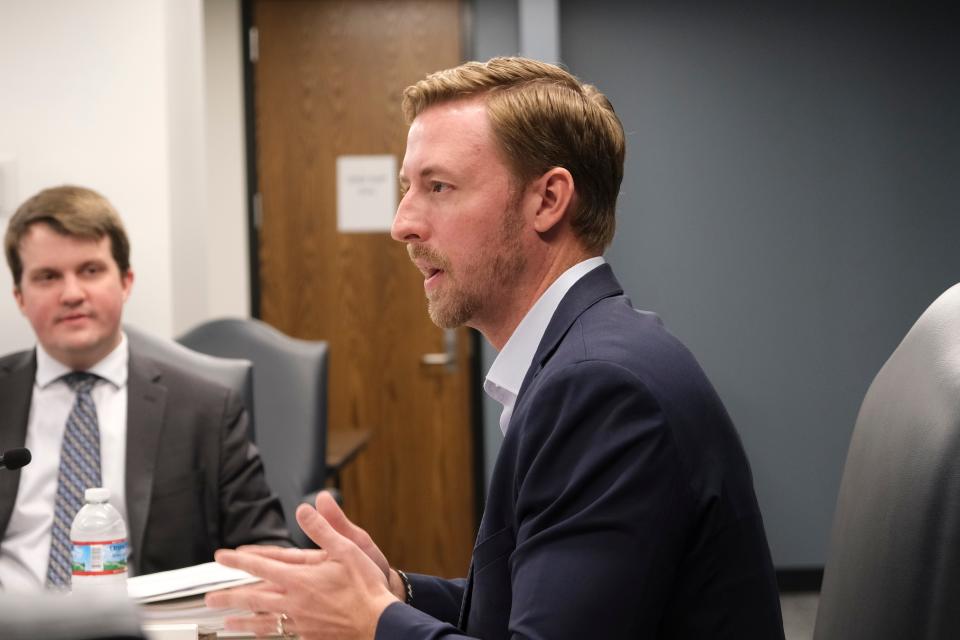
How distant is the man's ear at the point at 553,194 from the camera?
4.49 feet

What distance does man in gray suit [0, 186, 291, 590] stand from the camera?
2.04 m

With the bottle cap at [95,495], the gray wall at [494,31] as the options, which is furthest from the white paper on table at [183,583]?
the gray wall at [494,31]

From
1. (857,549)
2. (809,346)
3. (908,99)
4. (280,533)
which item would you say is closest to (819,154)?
(908,99)

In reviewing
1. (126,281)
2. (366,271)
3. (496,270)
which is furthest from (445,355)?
(496,270)

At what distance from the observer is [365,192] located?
4.54m

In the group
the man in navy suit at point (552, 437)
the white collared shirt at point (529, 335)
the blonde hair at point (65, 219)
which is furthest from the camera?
the blonde hair at point (65, 219)

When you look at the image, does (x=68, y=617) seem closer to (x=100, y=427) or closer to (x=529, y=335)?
(x=529, y=335)

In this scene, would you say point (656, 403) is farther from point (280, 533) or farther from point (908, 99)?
point (908, 99)

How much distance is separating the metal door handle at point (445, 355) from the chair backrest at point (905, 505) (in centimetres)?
332

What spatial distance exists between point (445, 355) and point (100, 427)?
2.52m

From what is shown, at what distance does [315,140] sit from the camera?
4.54 metres

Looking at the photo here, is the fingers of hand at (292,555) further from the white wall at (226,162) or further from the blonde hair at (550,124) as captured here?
the white wall at (226,162)

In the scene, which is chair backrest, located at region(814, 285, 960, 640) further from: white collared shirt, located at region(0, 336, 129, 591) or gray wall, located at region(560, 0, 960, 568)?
gray wall, located at region(560, 0, 960, 568)

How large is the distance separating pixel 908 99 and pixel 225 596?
4169 millimetres
